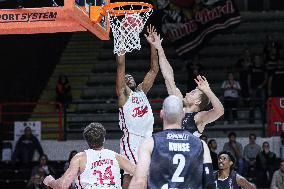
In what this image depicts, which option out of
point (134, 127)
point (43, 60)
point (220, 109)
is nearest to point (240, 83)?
point (43, 60)

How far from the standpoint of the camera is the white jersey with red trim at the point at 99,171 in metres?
7.92

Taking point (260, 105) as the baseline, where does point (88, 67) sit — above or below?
above

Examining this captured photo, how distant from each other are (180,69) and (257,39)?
3239 mm

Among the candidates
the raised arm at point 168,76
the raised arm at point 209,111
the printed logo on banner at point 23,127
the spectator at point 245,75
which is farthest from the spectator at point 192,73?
the raised arm at point 209,111

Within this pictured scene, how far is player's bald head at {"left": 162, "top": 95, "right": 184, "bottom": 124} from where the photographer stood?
6316 mm

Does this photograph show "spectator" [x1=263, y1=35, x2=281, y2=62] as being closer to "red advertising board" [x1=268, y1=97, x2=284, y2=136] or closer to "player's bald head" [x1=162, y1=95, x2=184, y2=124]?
"red advertising board" [x1=268, y1=97, x2=284, y2=136]

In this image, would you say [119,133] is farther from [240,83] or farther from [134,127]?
[134,127]

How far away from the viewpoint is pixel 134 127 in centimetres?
1037

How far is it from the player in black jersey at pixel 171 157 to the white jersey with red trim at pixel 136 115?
3.81m

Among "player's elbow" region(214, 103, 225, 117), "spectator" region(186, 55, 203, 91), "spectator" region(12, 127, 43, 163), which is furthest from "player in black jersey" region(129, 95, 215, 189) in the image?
"spectator" region(186, 55, 203, 91)

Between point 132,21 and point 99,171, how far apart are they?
343 cm

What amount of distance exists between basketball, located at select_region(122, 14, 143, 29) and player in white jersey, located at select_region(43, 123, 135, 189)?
10.1ft

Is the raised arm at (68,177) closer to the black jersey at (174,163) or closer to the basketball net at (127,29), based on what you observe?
the black jersey at (174,163)

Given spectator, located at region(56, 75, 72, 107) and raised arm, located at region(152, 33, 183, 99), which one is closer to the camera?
raised arm, located at region(152, 33, 183, 99)
